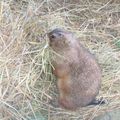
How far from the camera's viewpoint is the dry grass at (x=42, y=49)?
3.45m

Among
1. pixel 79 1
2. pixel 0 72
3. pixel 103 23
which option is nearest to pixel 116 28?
pixel 103 23

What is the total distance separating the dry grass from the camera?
3.45 metres

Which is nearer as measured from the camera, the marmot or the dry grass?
the marmot

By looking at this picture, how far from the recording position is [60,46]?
3322mm

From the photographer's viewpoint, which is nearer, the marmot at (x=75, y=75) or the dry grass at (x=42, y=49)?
the marmot at (x=75, y=75)

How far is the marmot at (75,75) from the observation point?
335 centimetres

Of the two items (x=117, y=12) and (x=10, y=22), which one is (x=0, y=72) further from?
(x=117, y=12)

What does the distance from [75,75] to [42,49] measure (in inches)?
16.6

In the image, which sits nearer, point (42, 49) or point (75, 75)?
point (75, 75)

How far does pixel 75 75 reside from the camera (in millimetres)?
3377

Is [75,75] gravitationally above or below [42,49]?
below

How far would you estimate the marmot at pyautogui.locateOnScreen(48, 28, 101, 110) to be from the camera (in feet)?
11.0

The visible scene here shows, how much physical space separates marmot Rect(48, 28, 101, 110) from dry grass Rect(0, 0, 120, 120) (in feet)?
0.46

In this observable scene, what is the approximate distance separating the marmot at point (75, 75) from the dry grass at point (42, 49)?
0.46 feet
